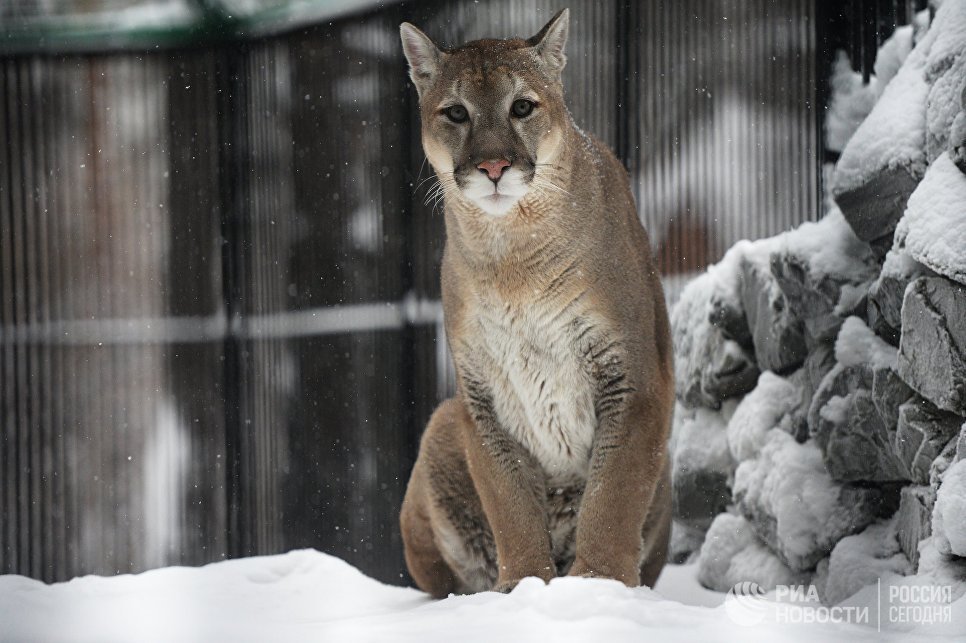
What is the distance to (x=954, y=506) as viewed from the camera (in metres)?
2.71

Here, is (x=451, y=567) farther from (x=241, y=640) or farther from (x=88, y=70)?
(x=88, y=70)

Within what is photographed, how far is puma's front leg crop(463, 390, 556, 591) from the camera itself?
11.1 ft

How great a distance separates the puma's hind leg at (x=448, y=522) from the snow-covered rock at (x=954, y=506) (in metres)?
1.63

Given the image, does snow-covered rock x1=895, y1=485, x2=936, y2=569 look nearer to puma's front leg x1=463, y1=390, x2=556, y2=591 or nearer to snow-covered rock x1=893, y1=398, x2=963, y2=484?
snow-covered rock x1=893, y1=398, x2=963, y2=484

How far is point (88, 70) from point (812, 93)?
3.46m

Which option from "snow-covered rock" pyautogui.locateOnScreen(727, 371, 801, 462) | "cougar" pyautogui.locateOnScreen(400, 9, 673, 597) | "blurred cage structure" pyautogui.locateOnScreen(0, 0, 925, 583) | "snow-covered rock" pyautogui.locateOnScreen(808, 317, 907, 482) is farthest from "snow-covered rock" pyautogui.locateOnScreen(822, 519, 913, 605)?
"blurred cage structure" pyautogui.locateOnScreen(0, 0, 925, 583)

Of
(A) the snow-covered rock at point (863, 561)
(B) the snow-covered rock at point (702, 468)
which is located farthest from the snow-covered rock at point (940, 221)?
(B) the snow-covered rock at point (702, 468)

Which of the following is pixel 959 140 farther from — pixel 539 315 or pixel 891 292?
pixel 539 315

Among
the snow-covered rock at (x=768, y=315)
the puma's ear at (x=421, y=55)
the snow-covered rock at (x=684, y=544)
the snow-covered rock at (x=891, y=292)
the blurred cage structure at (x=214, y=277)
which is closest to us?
the snow-covered rock at (x=891, y=292)

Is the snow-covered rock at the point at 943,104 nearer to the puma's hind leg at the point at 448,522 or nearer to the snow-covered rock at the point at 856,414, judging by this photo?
the snow-covered rock at the point at 856,414

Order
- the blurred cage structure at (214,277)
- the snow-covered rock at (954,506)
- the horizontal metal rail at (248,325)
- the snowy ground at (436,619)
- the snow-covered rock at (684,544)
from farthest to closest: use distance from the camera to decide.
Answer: the horizontal metal rail at (248,325) → the blurred cage structure at (214,277) → the snow-covered rock at (684,544) → the snow-covered rock at (954,506) → the snowy ground at (436,619)

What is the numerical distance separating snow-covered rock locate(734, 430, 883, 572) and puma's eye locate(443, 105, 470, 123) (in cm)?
178

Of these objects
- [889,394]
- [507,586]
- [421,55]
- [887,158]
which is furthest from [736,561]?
[421,55]

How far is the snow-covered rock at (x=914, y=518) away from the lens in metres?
3.20
